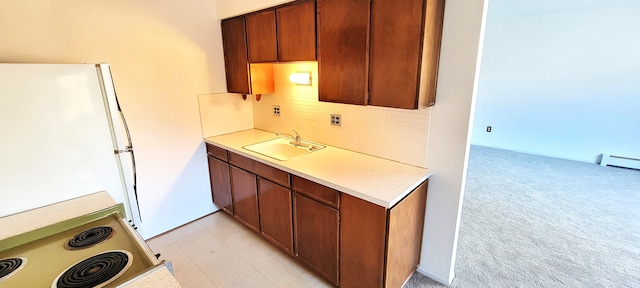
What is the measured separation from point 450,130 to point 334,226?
986 mm

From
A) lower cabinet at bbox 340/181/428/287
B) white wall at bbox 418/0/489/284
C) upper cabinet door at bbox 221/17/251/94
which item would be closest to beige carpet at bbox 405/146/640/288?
white wall at bbox 418/0/489/284

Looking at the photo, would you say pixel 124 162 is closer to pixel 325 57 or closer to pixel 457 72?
pixel 325 57

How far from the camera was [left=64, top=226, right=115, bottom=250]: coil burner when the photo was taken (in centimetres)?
119

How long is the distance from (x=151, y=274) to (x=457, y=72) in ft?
6.05

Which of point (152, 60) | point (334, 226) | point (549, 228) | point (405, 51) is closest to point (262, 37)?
point (152, 60)

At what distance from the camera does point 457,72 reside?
1688 millimetres

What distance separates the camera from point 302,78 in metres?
2.51

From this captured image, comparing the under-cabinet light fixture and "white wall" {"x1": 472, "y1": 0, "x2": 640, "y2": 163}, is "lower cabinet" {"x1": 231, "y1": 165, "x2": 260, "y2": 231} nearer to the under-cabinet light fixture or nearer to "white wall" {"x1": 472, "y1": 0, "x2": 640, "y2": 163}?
the under-cabinet light fixture

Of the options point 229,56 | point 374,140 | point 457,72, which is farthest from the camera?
point 229,56

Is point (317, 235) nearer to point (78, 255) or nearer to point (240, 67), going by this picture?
point (78, 255)

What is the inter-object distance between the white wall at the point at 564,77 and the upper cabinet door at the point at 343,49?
10.9 feet

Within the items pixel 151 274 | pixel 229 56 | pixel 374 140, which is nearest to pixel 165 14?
pixel 229 56

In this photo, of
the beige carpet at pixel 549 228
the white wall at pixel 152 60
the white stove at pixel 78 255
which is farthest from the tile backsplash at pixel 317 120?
the white stove at pixel 78 255

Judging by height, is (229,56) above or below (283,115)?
above
